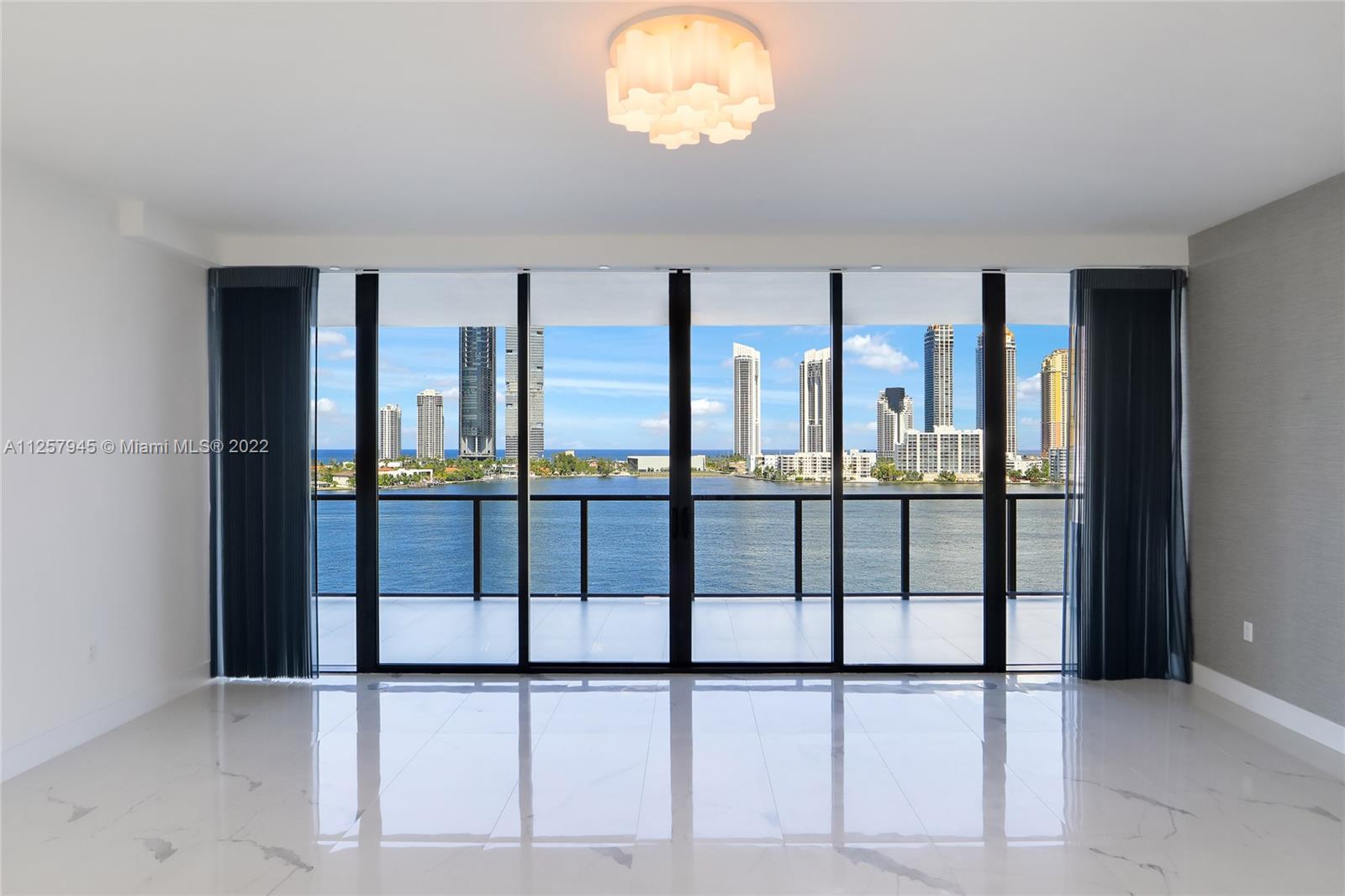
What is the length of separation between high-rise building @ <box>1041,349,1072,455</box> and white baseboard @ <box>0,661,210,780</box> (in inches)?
205

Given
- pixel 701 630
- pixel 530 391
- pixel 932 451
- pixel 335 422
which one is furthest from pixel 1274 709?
Result: pixel 335 422

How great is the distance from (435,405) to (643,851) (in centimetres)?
339

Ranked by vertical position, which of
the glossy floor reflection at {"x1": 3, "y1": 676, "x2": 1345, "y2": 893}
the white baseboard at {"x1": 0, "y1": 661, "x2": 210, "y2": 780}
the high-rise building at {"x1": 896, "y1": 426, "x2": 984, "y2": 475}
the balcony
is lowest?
the glossy floor reflection at {"x1": 3, "y1": 676, "x2": 1345, "y2": 893}

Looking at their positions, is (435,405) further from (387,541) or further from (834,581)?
(834,581)

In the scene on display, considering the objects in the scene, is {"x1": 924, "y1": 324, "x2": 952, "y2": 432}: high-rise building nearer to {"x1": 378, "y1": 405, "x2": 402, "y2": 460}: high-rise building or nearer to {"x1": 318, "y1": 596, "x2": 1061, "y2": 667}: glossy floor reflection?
{"x1": 318, "y1": 596, "x2": 1061, "y2": 667}: glossy floor reflection

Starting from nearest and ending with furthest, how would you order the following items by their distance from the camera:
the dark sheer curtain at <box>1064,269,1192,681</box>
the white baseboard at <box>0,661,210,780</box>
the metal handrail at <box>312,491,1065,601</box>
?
the white baseboard at <box>0,661,210,780</box>, the dark sheer curtain at <box>1064,269,1192,681</box>, the metal handrail at <box>312,491,1065,601</box>

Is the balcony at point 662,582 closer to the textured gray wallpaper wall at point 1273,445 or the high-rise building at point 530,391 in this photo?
the high-rise building at point 530,391

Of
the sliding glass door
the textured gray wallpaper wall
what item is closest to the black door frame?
the sliding glass door

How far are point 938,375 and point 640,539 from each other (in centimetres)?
231

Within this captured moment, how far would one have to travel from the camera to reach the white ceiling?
228 centimetres

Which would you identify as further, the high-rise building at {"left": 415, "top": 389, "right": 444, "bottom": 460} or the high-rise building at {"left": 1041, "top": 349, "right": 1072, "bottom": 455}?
the high-rise building at {"left": 415, "top": 389, "right": 444, "bottom": 460}

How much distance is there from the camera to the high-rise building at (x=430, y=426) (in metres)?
5.22

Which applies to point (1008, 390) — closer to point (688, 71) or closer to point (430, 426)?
point (688, 71)

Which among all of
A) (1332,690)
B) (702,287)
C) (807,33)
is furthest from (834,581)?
(807,33)
